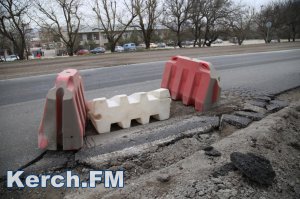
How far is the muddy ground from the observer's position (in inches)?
92.7

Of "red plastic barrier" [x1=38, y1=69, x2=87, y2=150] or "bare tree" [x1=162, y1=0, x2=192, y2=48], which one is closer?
"red plastic barrier" [x1=38, y1=69, x2=87, y2=150]

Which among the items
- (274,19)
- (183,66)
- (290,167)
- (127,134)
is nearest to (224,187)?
(290,167)

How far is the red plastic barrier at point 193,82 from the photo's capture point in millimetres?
4443

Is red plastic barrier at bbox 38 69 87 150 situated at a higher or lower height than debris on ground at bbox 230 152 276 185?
higher

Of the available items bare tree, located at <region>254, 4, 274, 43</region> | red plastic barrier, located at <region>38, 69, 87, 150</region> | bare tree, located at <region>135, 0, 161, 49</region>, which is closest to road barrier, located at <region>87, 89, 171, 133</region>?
red plastic barrier, located at <region>38, 69, 87, 150</region>

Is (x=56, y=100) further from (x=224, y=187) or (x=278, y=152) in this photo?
(x=278, y=152)

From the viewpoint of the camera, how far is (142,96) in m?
4.01

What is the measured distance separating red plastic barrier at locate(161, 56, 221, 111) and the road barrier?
2.31 ft

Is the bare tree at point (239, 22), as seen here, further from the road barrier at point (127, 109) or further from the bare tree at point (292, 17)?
the road barrier at point (127, 109)

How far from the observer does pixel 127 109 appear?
389cm

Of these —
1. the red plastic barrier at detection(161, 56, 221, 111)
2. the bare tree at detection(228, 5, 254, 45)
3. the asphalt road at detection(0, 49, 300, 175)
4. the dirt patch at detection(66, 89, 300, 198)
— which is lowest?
the dirt patch at detection(66, 89, 300, 198)

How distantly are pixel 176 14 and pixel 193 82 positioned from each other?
36.3 meters

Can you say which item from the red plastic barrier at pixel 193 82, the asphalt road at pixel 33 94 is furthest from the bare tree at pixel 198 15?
the red plastic barrier at pixel 193 82

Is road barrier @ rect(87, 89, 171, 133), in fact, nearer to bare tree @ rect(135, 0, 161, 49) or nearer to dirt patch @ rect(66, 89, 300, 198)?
dirt patch @ rect(66, 89, 300, 198)
